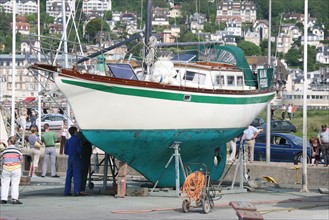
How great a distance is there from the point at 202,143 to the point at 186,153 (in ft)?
1.67

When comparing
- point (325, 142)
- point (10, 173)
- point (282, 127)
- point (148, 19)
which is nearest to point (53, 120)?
point (282, 127)

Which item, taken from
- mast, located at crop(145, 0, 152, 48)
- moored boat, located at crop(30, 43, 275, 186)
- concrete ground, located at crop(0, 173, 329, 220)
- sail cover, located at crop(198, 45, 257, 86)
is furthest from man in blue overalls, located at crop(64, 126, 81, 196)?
sail cover, located at crop(198, 45, 257, 86)

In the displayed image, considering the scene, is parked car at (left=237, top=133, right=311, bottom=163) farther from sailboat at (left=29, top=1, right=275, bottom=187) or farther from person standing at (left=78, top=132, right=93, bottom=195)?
person standing at (left=78, top=132, right=93, bottom=195)

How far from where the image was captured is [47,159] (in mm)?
35875

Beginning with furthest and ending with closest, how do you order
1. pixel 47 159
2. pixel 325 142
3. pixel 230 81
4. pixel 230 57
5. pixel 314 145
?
pixel 314 145
pixel 47 159
pixel 325 142
pixel 230 57
pixel 230 81

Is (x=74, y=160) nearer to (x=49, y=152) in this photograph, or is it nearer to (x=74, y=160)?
(x=74, y=160)

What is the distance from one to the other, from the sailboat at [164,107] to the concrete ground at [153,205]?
→ 3.73 ft

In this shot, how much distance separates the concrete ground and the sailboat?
1.14m

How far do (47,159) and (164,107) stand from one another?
328 inches

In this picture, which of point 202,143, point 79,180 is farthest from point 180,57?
point 79,180

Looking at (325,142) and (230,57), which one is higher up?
(230,57)

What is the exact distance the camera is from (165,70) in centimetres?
2945

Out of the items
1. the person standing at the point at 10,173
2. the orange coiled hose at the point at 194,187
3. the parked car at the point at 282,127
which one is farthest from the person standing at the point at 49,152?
the parked car at the point at 282,127

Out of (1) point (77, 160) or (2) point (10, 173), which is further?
(1) point (77, 160)
